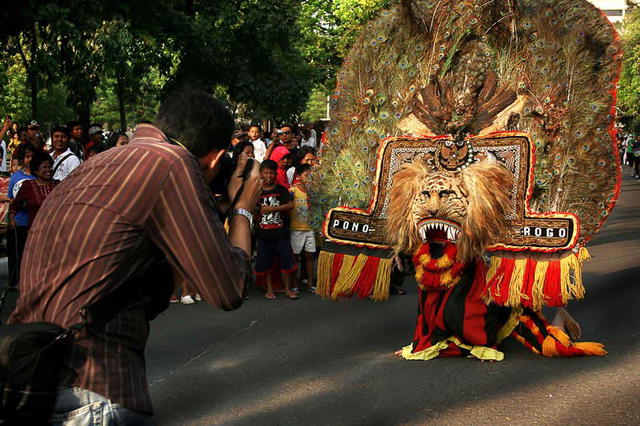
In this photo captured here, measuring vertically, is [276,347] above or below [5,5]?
below

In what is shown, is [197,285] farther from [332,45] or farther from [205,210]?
[332,45]

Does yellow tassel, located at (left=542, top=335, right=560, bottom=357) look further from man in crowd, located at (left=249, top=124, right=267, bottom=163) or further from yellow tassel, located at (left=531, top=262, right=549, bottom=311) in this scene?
man in crowd, located at (left=249, top=124, right=267, bottom=163)

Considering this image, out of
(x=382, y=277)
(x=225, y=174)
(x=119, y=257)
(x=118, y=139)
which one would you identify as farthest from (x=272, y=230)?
(x=119, y=257)

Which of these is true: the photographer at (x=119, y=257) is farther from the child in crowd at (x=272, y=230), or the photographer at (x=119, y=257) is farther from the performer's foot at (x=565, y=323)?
the child in crowd at (x=272, y=230)

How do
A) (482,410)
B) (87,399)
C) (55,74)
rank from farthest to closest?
(55,74)
(482,410)
(87,399)

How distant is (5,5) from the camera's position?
33.8ft

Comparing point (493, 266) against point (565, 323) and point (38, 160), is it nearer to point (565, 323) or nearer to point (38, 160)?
point (565, 323)

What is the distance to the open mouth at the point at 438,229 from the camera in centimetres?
542

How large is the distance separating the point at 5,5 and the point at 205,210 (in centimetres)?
965

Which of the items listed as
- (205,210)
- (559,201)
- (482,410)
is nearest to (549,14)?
(559,201)

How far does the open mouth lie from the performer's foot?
129 cm

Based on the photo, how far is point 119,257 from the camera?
194cm

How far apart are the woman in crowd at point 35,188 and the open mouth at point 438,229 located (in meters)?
4.32

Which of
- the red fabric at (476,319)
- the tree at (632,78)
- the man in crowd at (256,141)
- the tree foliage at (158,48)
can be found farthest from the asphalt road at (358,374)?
the tree at (632,78)
